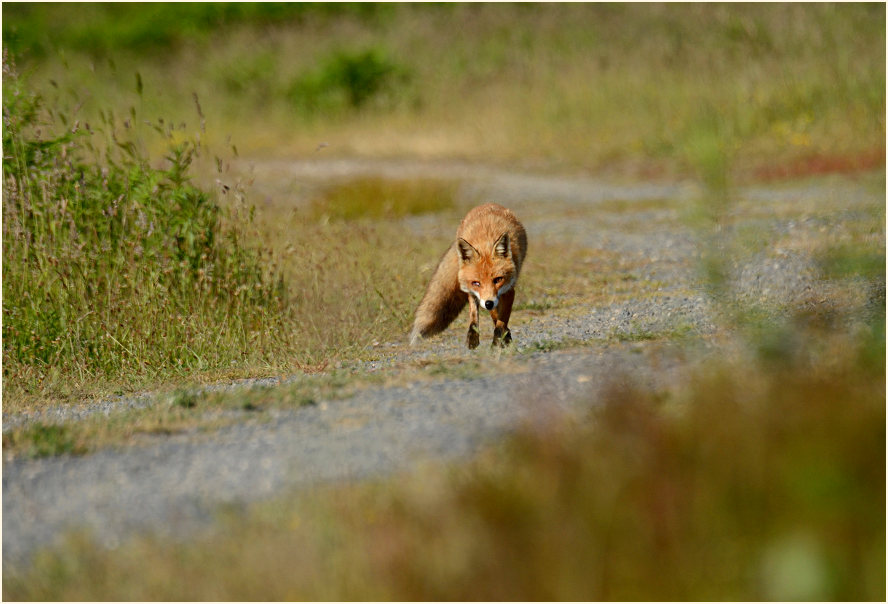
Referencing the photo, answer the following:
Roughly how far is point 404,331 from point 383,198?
8638 mm

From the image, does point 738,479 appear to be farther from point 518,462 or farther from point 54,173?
point 54,173

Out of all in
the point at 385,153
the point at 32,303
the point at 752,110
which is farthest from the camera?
the point at 385,153

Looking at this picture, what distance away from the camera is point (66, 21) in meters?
33.2

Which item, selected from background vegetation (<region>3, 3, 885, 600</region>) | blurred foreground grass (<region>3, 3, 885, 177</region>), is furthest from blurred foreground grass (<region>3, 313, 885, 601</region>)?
blurred foreground grass (<region>3, 3, 885, 177</region>)

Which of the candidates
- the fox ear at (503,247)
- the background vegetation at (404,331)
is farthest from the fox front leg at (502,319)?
the background vegetation at (404,331)

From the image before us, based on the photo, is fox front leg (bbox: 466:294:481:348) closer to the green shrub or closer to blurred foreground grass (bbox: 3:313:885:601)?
blurred foreground grass (bbox: 3:313:885:601)

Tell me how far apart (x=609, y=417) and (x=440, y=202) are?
501 inches

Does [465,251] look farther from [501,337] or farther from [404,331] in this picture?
[404,331]

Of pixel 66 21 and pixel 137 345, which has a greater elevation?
pixel 66 21

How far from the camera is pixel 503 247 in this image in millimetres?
7016

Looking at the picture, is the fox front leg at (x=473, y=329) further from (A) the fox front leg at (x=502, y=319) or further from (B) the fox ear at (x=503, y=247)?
(B) the fox ear at (x=503, y=247)

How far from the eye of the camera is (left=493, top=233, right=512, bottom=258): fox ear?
6984mm

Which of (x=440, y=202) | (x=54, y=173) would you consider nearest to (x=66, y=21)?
(x=440, y=202)

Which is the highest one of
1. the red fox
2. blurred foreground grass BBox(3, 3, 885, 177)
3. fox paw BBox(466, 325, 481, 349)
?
blurred foreground grass BBox(3, 3, 885, 177)
